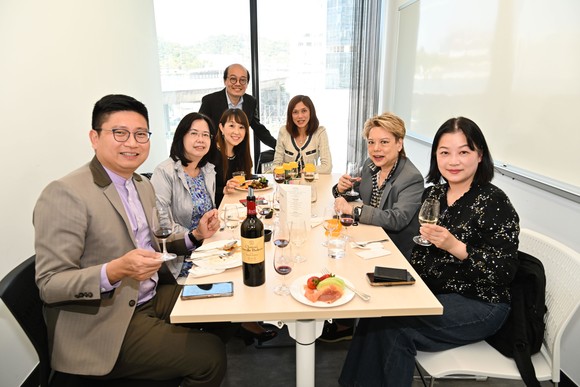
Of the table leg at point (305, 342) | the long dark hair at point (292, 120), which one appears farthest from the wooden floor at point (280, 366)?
the long dark hair at point (292, 120)

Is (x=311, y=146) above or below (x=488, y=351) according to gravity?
above

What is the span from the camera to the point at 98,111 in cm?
150

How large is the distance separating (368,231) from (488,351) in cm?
74

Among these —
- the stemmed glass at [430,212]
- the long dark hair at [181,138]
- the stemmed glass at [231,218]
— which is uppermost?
the long dark hair at [181,138]

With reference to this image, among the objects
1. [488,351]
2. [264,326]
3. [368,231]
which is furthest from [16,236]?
[488,351]

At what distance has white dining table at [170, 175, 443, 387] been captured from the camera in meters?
1.24

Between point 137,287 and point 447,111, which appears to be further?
point 447,111

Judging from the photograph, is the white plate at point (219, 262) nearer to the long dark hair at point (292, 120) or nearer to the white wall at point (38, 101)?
the white wall at point (38, 101)

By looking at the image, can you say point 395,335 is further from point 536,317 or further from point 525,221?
point 525,221

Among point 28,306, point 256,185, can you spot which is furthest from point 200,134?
point 28,306

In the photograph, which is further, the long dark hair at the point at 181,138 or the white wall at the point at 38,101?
the long dark hair at the point at 181,138

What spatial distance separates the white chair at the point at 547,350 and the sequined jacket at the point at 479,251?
167mm

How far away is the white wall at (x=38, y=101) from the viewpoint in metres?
1.80

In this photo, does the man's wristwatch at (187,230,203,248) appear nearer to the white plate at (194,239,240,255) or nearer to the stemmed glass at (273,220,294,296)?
the white plate at (194,239,240,255)
